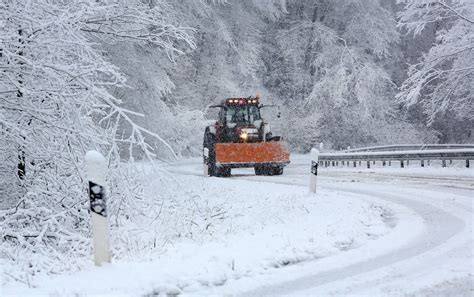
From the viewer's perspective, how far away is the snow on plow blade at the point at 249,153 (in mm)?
16938

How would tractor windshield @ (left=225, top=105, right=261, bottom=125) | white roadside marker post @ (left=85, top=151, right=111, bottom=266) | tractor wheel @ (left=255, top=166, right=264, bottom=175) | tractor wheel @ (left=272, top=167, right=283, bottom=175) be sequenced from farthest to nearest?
tractor windshield @ (left=225, top=105, right=261, bottom=125) → tractor wheel @ (left=255, top=166, right=264, bottom=175) → tractor wheel @ (left=272, top=167, right=283, bottom=175) → white roadside marker post @ (left=85, top=151, right=111, bottom=266)

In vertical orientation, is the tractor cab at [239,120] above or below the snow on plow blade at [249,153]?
above

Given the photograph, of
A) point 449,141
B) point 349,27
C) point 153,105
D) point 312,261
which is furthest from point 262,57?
point 312,261

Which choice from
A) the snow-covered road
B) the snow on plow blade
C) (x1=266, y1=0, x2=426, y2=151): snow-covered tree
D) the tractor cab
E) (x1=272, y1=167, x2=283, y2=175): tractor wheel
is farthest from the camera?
(x1=266, y1=0, x2=426, y2=151): snow-covered tree

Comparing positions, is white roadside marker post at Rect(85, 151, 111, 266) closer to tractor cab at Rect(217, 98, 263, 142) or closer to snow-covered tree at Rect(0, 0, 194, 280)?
snow-covered tree at Rect(0, 0, 194, 280)

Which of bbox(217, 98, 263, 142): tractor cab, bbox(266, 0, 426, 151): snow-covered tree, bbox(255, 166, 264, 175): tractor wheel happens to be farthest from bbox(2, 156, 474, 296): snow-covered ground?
bbox(266, 0, 426, 151): snow-covered tree

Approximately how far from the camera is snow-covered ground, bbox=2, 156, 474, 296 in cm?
404

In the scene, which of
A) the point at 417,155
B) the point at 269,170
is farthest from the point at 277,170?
the point at 417,155

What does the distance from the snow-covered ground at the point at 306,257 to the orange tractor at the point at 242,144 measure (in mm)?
7868

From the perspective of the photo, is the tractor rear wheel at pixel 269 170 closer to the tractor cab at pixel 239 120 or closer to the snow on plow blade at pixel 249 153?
the snow on plow blade at pixel 249 153

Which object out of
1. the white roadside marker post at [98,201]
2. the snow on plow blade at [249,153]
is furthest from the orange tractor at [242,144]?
the white roadside marker post at [98,201]

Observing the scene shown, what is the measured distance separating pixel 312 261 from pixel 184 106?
21421 millimetres

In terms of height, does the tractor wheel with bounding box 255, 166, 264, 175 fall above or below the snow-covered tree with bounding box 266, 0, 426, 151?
below

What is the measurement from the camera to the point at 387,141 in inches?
1340
